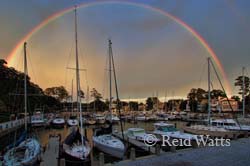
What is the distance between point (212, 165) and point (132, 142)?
41.3 ft

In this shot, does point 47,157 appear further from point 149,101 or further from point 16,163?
point 149,101

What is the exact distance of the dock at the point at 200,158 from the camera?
45.5ft

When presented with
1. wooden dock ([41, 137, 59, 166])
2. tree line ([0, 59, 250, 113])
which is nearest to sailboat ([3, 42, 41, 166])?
wooden dock ([41, 137, 59, 166])

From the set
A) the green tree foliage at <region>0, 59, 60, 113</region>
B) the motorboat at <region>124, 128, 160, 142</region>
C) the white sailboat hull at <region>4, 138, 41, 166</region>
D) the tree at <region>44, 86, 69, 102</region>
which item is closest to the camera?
the white sailboat hull at <region>4, 138, 41, 166</region>

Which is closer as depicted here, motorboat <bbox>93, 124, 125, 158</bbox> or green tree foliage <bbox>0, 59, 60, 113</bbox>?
motorboat <bbox>93, 124, 125, 158</bbox>

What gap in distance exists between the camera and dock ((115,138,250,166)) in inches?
547

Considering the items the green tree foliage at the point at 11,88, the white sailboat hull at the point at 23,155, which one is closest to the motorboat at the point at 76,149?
the white sailboat hull at the point at 23,155

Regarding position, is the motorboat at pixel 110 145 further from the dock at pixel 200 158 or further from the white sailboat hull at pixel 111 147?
the dock at pixel 200 158

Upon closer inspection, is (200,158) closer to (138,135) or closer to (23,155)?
(23,155)

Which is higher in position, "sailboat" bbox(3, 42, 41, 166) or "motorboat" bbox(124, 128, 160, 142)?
"sailboat" bbox(3, 42, 41, 166)

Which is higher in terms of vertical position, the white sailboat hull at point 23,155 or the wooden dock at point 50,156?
the white sailboat hull at point 23,155

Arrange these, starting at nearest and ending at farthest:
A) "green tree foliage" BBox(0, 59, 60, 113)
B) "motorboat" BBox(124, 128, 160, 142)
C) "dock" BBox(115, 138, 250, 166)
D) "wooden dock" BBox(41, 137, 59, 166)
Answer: "dock" BBox(115, 138, 250, 166) → "wooden dock" BBox(41, 137, 59, 166) → "motorboat" BBox(124, 128, 160, 142) → "green tree foliage" BBox(0, 59, 60, 113)

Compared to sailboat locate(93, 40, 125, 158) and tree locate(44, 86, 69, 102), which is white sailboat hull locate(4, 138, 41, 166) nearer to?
sailboat locate(93, 40, 125, 158)

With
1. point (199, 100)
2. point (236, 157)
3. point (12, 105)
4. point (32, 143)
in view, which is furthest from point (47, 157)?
point (199, 100)
